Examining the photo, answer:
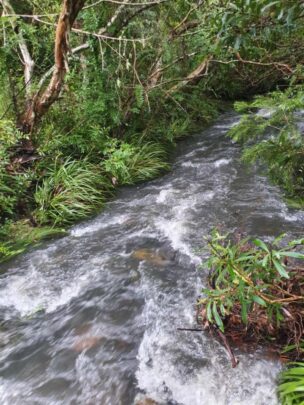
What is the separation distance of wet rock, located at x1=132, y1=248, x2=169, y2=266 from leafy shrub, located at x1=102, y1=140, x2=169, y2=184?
219cm

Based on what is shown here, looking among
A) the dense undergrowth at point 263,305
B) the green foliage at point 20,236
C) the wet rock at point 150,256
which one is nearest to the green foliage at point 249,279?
the dense undergrowth at point 263,305

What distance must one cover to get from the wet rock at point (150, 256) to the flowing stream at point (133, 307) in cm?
1

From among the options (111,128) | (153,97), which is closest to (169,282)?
(111,128)

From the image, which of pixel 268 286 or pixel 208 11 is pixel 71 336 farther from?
pixel 208 11

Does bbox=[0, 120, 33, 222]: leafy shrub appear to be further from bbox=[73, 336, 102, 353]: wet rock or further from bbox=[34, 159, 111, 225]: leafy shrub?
bbox=[73, 336, 102, 353]: wet rock

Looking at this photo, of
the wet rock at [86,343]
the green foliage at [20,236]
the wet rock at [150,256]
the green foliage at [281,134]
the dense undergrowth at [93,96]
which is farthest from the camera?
the dense undergrowth at [93,96]

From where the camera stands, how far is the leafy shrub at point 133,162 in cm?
636

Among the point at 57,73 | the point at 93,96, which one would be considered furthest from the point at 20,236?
the point at 93,96

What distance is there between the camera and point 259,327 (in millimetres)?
2699

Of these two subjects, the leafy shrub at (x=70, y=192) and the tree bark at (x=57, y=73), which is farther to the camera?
the leafy shrub at (x=70, y=192)

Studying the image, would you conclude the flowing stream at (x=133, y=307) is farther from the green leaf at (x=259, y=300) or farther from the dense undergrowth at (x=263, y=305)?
the green leaf at (x=259, y=300)

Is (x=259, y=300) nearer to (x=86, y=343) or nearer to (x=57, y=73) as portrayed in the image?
(x=86, y=343)

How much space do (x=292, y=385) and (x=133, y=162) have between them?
515 cm

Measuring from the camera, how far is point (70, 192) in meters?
5.75
